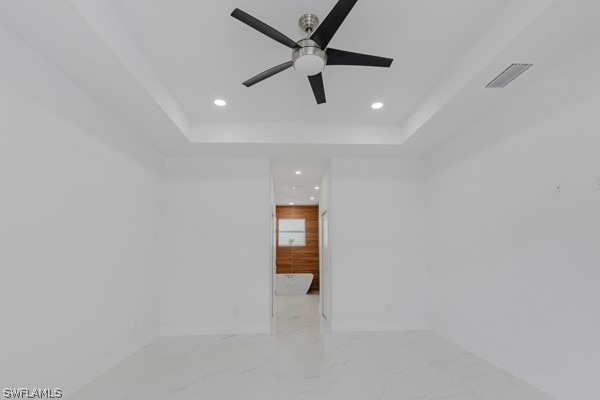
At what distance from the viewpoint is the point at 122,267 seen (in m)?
3.62

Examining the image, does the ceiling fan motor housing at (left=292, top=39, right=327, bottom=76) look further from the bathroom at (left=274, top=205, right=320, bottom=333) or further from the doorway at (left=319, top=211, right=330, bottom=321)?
the bathroom at (left=274, top=205, right=320, bottom=333)

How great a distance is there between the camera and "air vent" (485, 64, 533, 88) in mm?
2654

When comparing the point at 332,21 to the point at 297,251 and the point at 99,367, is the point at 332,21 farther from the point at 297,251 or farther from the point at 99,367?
the point at 297,251

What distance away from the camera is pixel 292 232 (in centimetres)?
1021

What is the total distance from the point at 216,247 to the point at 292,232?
5.43 metres

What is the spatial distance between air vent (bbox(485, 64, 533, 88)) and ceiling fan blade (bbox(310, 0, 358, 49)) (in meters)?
1.53

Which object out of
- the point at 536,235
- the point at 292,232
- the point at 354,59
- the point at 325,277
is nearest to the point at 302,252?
the point at 292,232

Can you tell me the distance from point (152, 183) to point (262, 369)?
9.19 ft

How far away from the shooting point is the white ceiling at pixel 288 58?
2.23 m

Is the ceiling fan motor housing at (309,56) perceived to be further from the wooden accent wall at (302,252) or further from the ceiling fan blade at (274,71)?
the wooden accent wall at (302,252)

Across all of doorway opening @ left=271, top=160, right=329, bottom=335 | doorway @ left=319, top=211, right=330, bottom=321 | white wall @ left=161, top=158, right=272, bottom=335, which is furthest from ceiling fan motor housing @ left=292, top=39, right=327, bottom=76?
doorway @ left=319, top=211, right=330, bottom=321

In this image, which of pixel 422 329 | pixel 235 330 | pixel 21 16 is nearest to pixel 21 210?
pixel 21 16

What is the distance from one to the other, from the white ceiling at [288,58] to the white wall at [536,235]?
12.3 inches

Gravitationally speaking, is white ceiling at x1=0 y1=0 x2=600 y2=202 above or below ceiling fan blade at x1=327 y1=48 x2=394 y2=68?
above
